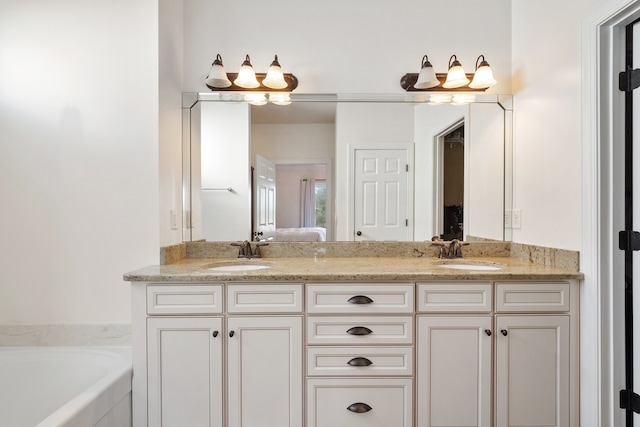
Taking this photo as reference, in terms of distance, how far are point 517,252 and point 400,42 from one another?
1562 mm

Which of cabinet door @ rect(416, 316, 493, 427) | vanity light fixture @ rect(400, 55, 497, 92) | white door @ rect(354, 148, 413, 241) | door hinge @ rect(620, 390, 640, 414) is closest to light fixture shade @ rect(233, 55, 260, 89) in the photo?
white door @ rect(354, 148, 413, 241)

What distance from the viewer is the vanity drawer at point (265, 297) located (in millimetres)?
1516

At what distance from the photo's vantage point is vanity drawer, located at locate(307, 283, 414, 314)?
1.52m

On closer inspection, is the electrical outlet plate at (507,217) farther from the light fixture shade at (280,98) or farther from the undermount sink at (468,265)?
the light fixture shade at (280,98)

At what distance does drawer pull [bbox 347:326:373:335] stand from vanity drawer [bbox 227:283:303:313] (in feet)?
0.85

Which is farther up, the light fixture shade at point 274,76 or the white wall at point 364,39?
the white wall at point 364,39

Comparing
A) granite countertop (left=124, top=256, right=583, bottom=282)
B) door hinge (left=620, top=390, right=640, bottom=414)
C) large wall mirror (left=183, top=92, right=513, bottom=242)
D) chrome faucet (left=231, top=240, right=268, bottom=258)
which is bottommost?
door hinge (left=620, top=390, right=640, bottom=414)

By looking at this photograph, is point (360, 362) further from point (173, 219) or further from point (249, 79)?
point (249, 79)

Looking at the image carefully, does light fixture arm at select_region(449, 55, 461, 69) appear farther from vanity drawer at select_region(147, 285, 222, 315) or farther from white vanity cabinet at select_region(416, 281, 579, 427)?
vanity drawer at select_region(147, 285, 222, 315)

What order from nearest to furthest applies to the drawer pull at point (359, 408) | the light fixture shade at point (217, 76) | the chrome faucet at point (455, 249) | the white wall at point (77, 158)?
1. the drawer pull at point (359, 408)
2. the white wall at point (77, 158)
3. the light fixture shade at point (217, 76)
4. the chrome faucet at point (455, 249)

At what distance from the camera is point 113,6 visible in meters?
1.82

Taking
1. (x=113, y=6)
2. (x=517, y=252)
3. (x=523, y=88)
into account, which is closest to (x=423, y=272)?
(x=517, y=252)

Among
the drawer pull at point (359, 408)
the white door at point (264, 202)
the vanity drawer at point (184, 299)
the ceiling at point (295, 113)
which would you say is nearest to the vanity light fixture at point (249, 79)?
the ceiling at point (295, 113)

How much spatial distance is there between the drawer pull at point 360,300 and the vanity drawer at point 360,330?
2.9 inches
